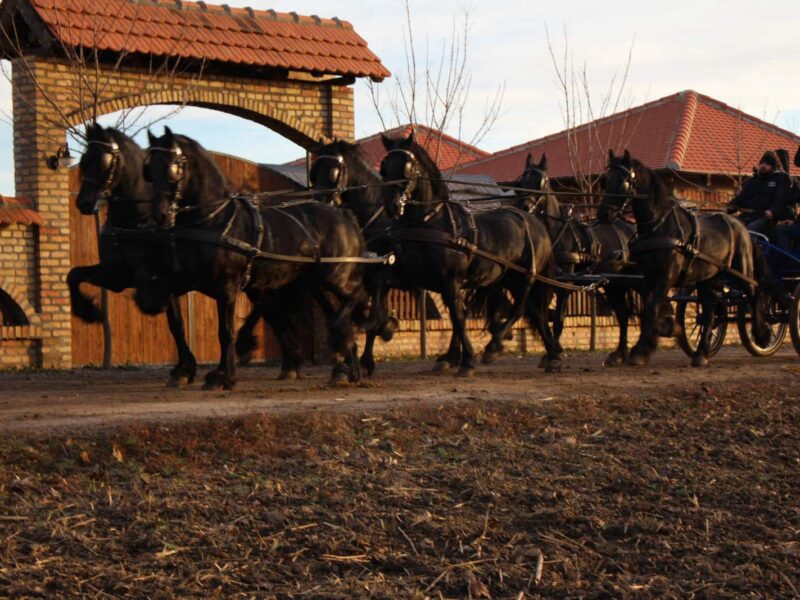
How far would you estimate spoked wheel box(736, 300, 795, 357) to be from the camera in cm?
1611

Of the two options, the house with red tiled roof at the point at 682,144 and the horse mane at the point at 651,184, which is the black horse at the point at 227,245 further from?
the house with red tiled roof at the point at 682,144

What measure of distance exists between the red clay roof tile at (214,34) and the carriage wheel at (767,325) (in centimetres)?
610

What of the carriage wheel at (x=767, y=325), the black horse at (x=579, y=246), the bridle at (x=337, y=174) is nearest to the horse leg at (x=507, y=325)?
the black horse at (x=579, y=246)

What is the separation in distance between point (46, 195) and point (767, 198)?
8841 mm

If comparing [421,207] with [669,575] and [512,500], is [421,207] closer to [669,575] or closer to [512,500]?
[512,500]

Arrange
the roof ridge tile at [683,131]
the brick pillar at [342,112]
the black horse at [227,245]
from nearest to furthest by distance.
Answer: the black horse at [227,245], the brick pillar at [342,112], the roof ridge tile at [683,131]

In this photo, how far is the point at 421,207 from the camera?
13555 millimetres

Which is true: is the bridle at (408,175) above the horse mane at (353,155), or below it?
below

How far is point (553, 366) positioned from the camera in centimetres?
1485

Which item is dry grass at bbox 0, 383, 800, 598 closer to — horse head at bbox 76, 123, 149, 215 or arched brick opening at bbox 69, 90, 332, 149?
horse head at bbox 76, 123, 149, 215

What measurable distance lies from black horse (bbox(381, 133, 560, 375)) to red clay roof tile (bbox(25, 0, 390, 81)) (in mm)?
4463

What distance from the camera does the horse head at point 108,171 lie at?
11.6 metres

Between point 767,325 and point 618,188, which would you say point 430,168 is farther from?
point 767,325

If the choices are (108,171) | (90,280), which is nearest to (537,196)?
(90,280)
